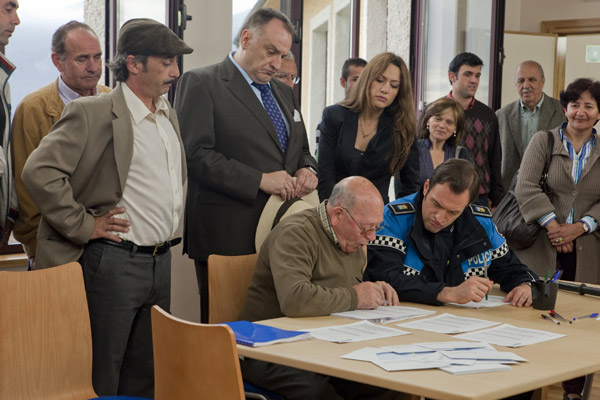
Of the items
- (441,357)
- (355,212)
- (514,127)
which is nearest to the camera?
(441,357)

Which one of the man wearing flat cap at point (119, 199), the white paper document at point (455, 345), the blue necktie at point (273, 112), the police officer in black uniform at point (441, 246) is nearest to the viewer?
the white paper document at point (455, 345)

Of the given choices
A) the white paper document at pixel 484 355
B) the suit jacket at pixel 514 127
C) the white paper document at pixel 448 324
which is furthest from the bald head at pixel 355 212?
the suit jacket at pixel 514 127

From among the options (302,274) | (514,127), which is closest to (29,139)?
(302,274)

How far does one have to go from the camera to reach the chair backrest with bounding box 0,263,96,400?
224cm

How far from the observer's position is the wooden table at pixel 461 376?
1.70m

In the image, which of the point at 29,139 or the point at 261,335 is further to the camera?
the point at 29,139

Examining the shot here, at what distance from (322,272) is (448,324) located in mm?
472

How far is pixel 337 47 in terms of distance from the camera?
21.6ft

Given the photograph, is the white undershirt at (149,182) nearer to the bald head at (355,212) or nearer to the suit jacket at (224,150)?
the suit jacket at (224,150)

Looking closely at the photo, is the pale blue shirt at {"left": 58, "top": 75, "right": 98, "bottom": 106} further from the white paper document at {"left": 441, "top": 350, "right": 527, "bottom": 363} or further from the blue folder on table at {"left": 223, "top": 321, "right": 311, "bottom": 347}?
the white paper document at {"left": 441, "top": 350, "right": 527, "bottom": 363}

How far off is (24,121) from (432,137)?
6.90ft

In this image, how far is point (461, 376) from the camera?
1.78m

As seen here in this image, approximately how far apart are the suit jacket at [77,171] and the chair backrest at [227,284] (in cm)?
42

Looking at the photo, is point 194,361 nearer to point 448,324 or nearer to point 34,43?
point 448,324
